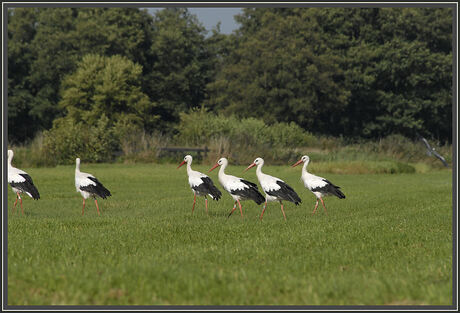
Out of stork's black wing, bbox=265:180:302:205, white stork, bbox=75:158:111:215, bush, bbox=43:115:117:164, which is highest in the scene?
stork's black wing, bbox=265:180:302:205

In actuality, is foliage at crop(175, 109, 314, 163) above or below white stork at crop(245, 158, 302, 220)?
below

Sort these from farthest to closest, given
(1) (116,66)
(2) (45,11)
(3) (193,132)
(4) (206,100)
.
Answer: (2) (45,11) → (4) (206,100) → (1) (116,66) → (3) (193,132)

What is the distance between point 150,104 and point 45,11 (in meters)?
21.6

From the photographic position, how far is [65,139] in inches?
1569

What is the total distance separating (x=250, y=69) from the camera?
2630 inches

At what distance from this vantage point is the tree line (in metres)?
64.7

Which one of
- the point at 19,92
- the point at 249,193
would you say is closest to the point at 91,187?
the point at 249,193

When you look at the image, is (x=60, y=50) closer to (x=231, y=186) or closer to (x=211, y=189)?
(x=211, y=189)

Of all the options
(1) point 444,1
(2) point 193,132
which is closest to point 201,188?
(1) point 444,1

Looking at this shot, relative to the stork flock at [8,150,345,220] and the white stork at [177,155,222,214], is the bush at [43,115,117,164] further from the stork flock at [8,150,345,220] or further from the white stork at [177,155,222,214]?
the white stork at [177,155,222,214]

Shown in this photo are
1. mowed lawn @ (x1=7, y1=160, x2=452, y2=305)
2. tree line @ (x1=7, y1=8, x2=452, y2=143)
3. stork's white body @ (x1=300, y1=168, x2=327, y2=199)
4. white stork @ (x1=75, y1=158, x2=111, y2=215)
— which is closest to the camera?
mowed lawn @ (x1=7, y1=160, x2=452, y2=305)

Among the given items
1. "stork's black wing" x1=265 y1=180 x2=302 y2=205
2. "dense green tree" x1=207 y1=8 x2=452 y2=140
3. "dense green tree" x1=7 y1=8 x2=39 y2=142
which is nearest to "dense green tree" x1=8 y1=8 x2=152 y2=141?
"dense green tree" x1=7 y1=8 x2=39 y2=142

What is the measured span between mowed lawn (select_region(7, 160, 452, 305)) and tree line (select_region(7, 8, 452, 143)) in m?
46.2

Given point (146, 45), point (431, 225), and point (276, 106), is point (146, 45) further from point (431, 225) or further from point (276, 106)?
point (431, 225)
